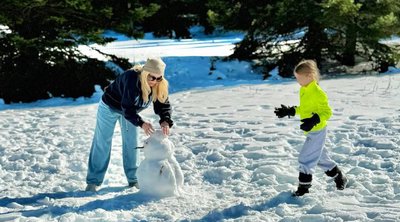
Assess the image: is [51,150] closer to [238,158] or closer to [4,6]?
[238,158]

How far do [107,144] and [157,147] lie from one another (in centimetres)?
82

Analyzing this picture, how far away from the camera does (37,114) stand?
11.4 m

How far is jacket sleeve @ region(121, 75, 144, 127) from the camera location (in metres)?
5.61

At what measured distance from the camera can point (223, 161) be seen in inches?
287

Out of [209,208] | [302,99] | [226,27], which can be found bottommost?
[209,208]

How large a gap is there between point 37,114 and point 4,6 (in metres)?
2.45

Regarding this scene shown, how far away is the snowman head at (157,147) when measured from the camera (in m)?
5.76

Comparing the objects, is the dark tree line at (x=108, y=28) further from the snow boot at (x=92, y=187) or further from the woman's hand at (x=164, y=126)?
the woman's hand at (x=164, y=126)

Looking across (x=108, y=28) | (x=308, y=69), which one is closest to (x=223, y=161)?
(x=308, y=69)

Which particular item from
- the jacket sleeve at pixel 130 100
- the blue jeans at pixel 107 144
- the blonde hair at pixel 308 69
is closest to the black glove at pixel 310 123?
the blonde hair at pixel 308 69

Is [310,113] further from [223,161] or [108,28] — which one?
[108,28]

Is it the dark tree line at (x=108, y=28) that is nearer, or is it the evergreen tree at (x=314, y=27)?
the dark tree line at (x=108, y=28)

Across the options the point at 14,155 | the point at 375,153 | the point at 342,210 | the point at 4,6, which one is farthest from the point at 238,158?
the point at 4,6

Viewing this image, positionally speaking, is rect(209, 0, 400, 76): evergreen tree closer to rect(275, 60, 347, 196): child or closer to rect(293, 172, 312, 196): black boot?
rect(275, 60, 347, 196): child
